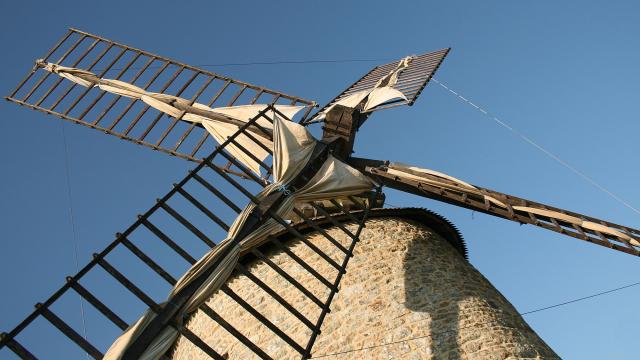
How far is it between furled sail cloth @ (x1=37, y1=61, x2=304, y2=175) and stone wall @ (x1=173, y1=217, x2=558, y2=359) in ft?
5.31

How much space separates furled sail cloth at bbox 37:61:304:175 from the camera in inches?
321

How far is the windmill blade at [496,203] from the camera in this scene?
6.41 meters

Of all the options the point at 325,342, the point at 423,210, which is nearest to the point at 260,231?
the point at 325,342

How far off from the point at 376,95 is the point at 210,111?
6.40 feet

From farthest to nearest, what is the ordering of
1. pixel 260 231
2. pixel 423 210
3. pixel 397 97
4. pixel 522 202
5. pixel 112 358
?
pixel 397 97, pixel 423 210, pixel 522 202, pixel 260 231, pixel 112 358

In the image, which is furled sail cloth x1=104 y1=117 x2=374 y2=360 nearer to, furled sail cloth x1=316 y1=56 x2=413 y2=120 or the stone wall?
the stone wall

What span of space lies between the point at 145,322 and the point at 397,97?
4.48m

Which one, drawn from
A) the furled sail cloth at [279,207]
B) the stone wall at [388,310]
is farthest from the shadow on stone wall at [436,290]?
the furled sail cloth at [279,207]

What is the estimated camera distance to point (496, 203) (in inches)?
276

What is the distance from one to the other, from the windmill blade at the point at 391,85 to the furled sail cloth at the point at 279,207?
51.4 inches

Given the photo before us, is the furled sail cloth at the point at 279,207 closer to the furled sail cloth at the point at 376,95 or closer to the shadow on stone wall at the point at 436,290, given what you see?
the shadow on stone wall at the point at 436,290

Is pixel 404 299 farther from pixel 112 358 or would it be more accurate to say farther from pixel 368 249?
pixel 112 358

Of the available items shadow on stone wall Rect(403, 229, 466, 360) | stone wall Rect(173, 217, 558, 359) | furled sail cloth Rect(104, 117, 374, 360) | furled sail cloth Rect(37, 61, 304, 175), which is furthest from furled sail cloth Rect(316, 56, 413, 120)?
shadow on stone wall Rect(403, 229, 466, 360)

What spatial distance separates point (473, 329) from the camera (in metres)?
5.94
